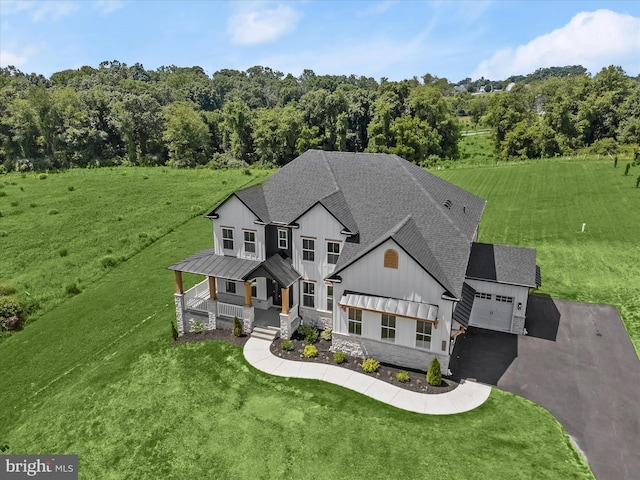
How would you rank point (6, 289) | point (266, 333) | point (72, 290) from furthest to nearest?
point (72, 290) → point (6, 289) → point (266, 333)

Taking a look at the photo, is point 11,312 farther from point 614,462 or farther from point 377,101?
point 377,101

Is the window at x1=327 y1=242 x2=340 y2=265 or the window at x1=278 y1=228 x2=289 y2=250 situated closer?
the window at x1=327 y1=242 x2=340 y2=265

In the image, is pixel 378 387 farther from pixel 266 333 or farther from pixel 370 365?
pixel 266 333

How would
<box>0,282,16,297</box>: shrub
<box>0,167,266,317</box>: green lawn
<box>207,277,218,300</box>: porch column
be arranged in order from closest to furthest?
<box>207,277,218,300</box>: porch column → <box>0,282,16,297</box>: shrub → <box>0,167,266,317</box>: green lawn

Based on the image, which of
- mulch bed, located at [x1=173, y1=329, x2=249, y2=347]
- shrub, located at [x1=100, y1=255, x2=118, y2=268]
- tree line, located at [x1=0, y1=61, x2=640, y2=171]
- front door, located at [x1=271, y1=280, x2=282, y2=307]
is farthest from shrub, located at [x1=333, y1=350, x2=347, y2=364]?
tree line, located at [x1=0, y1=61, x2=640, y2=171]

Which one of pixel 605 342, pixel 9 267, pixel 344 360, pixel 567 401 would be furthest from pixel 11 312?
pixel 605 342

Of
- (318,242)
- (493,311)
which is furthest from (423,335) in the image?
(318,242)

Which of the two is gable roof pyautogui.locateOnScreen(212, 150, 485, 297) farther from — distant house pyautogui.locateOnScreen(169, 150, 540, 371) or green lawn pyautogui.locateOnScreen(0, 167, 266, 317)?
green lawn pyautogui.locateOnScreen(0, 167, 266, 317)

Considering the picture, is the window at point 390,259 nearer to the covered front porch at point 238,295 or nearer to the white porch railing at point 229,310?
the covered front porch at point 238,295
